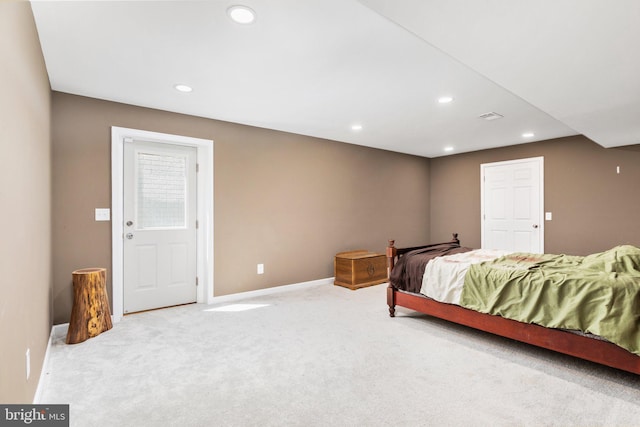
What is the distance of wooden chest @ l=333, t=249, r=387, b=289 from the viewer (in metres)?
5.00

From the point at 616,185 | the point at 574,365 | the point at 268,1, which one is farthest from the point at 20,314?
the point at 616,185

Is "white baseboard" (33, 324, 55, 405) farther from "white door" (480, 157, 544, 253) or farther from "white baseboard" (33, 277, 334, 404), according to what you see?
"white door" (480, 157, 544, 253)

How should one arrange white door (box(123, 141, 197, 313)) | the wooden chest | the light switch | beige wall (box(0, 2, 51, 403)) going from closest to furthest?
beige wall (box(0, 2, 51, 403)), the light switch, white door (box(123, 141, 197, 313)), the wooden chest

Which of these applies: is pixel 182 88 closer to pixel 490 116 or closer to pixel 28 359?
pixel 28 359

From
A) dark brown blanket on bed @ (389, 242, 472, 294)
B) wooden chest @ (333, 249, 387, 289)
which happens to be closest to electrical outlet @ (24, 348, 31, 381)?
dark brown blanket on bed @ (389, 242, 472, 294)

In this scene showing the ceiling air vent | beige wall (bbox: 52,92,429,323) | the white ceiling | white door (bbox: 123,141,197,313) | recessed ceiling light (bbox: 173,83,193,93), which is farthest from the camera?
the ceiling air vent

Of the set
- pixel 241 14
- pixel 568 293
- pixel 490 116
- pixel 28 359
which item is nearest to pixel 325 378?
pixel 28 359

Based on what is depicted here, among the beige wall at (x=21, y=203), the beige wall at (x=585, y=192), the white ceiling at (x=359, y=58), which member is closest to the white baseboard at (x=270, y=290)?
the beige wall at (x=21, y=203)

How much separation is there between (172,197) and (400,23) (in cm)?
339

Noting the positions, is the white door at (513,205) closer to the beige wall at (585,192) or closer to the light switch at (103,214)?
the beige wall at (585,192)

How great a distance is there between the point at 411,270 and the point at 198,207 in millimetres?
2717

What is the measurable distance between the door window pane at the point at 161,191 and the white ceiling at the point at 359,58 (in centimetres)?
65

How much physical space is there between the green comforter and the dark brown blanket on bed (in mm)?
507

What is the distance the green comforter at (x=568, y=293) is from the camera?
2.21m
